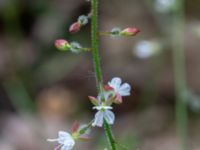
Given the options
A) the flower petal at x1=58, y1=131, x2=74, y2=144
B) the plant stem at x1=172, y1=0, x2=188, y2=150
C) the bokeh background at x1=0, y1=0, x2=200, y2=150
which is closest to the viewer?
the flower petal at x1=58, y1=131, x2=74, y2=144

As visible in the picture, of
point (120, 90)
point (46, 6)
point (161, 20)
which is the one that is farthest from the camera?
point (46, 6)

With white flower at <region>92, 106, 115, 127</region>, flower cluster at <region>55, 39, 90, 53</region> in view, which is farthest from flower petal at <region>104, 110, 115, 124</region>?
flower cluster at <region>55, 39, 90, 53</region>

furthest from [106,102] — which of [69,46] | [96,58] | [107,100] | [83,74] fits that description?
[83,74]

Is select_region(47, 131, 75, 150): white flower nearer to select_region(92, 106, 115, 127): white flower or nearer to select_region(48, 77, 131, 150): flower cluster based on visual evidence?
select_region(48, 77, 131, 150): flower cluster

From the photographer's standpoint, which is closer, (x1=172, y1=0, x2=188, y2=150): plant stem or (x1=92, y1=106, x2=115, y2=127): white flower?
(x1=92, y1=106, x2=115, y2=127): white flower

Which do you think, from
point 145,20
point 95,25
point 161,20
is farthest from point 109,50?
point 95,25

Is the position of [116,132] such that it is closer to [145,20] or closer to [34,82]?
[34,82]

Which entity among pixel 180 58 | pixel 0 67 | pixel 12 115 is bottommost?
pixel 180 58

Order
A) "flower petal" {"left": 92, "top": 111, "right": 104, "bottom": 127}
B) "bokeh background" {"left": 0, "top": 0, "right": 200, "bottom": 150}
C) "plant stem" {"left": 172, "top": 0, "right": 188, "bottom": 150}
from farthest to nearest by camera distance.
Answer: "bokeh background" {"left": 0, "top": 0, "right": 200, "bottom": 150}
"plant stem" {"left": 172, "top": 0, "right": 188, "bottom": 150}
"flower petal" {"left": 92, "top": 111, "right": 104, "bottom": 127}
